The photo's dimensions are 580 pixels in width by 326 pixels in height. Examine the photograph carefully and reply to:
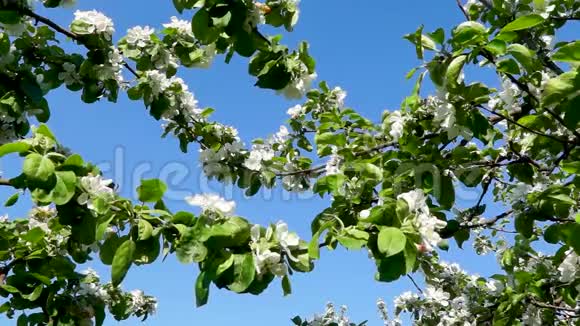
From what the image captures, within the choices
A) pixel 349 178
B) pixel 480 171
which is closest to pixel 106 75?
pixel 349 178

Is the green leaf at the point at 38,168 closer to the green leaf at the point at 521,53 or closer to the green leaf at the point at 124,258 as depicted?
the green leaf at the point at 124,258

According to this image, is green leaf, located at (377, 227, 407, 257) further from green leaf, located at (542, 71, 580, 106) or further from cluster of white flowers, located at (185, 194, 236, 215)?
green leaf, located at (542, 71, 580, 106)

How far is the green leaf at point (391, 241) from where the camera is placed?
1486mm

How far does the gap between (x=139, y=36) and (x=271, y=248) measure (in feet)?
6.19

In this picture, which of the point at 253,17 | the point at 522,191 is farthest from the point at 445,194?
the point at 253,17

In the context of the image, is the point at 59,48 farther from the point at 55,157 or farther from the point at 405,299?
the point at 405,299

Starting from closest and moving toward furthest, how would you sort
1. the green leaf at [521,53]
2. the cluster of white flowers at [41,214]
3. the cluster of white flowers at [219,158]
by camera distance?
the green leaf at [521,53], the cluster of white flowers at [219,158], the cluster of white flowers at [41,214]

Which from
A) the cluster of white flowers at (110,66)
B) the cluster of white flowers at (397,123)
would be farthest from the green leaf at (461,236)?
the cluster of white flowers at (110,66)

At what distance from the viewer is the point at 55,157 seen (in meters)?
1.92

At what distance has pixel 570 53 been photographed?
177cm

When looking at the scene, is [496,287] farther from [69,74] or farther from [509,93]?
[69,74]

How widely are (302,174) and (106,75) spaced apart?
119cm

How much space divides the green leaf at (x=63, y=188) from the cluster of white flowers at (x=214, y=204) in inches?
14.7

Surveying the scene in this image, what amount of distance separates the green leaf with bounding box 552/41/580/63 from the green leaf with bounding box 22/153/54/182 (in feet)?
5.00
